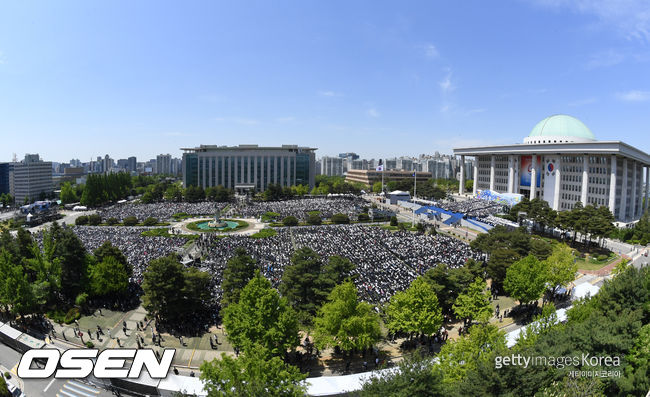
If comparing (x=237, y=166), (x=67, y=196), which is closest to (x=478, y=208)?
(x=237, y=166)

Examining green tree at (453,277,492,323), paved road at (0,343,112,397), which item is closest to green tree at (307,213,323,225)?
green tree at (453,277,492,323)

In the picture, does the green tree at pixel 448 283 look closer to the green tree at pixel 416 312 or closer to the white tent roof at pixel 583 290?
the green tree at pixel 416 312

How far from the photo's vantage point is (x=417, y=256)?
108ft

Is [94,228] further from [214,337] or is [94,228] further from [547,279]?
[547,279]

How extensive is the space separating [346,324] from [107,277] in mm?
17744

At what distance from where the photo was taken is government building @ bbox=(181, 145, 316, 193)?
99.6m

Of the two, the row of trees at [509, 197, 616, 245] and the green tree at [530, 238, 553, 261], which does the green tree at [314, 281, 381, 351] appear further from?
the row of trees at [509, 197, 616, 245]

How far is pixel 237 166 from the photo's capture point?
9988 centimetres

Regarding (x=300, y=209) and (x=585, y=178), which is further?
(x=300, y=209)

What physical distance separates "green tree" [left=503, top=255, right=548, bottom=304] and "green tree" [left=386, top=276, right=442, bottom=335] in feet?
23.4

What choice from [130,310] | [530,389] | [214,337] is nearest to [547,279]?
[530,389]

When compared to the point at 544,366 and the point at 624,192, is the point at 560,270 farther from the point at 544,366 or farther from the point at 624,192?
the point at 624,192

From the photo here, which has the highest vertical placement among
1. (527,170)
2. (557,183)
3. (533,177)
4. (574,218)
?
(527,170)

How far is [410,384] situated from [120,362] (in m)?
12.5
